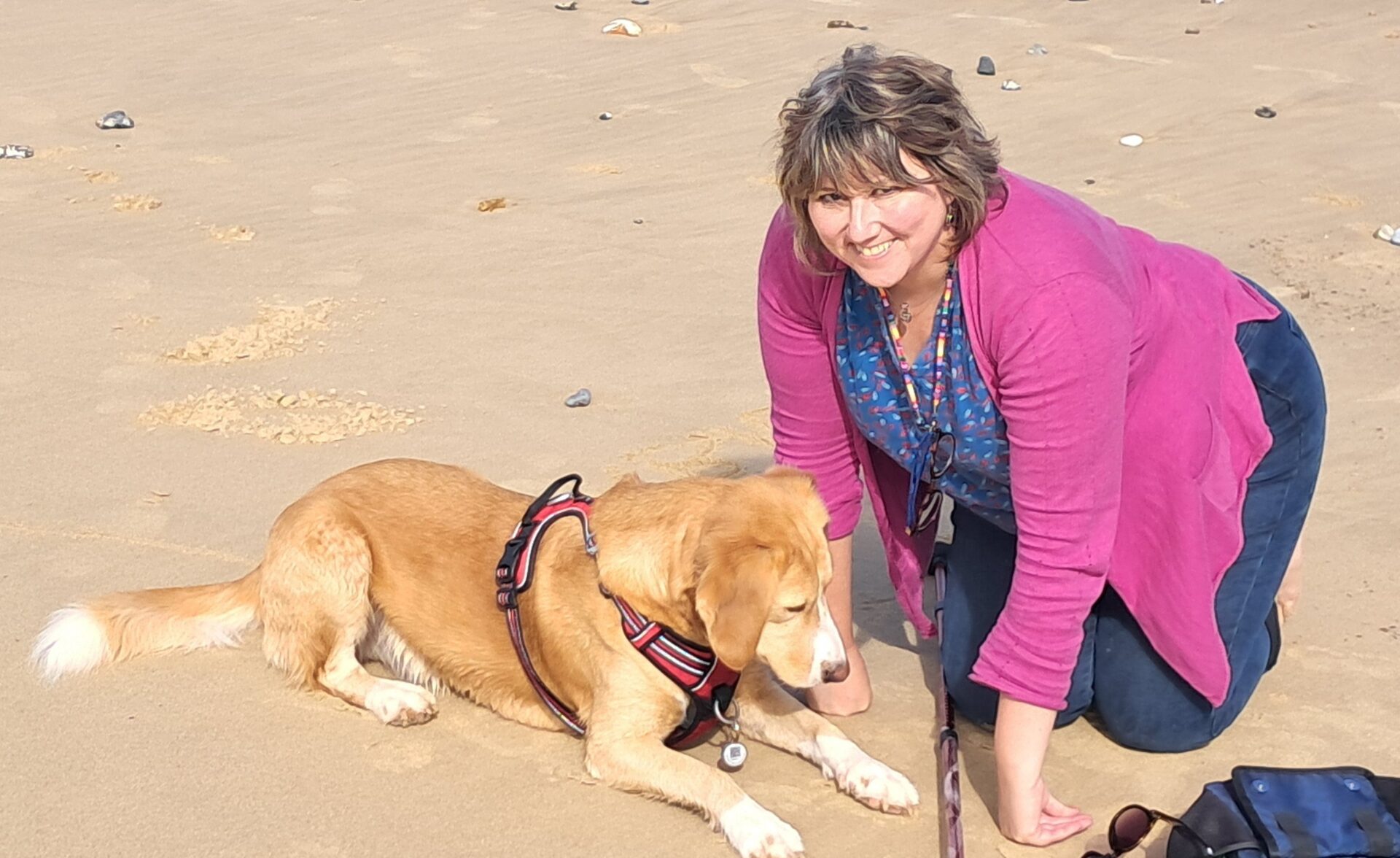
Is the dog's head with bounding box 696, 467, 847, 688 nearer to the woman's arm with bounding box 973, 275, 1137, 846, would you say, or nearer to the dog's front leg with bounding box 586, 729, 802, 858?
the dog's front leg with bounding box 586, 729, 802, 858

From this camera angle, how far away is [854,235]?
324 centimetres

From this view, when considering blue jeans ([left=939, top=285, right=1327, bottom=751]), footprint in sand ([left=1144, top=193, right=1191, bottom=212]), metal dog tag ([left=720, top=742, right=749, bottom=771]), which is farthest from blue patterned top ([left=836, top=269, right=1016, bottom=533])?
footprint in sand ([left=1144, top=193, right=1191, bottom=212])

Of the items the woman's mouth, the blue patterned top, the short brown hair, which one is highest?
the short brown hair

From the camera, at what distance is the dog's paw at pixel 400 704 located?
398 cm

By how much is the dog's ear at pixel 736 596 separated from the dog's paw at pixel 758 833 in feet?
1.17

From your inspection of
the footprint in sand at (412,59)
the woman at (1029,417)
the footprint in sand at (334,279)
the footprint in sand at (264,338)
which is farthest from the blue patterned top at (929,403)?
the footprint in sand at (412,59)

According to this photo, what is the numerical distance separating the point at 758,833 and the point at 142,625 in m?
1.96

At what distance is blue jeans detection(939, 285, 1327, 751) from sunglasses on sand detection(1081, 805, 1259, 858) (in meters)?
0.49

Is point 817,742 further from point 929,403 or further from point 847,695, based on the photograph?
point 929,403

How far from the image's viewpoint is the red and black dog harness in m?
3.64

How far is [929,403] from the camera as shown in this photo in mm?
3602

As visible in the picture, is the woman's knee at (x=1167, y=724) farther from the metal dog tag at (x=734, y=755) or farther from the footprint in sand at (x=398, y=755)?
the footprint in sand at (x=398, y=755)

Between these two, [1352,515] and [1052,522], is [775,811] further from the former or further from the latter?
[1352,515]

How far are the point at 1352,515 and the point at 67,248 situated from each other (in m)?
6.62
